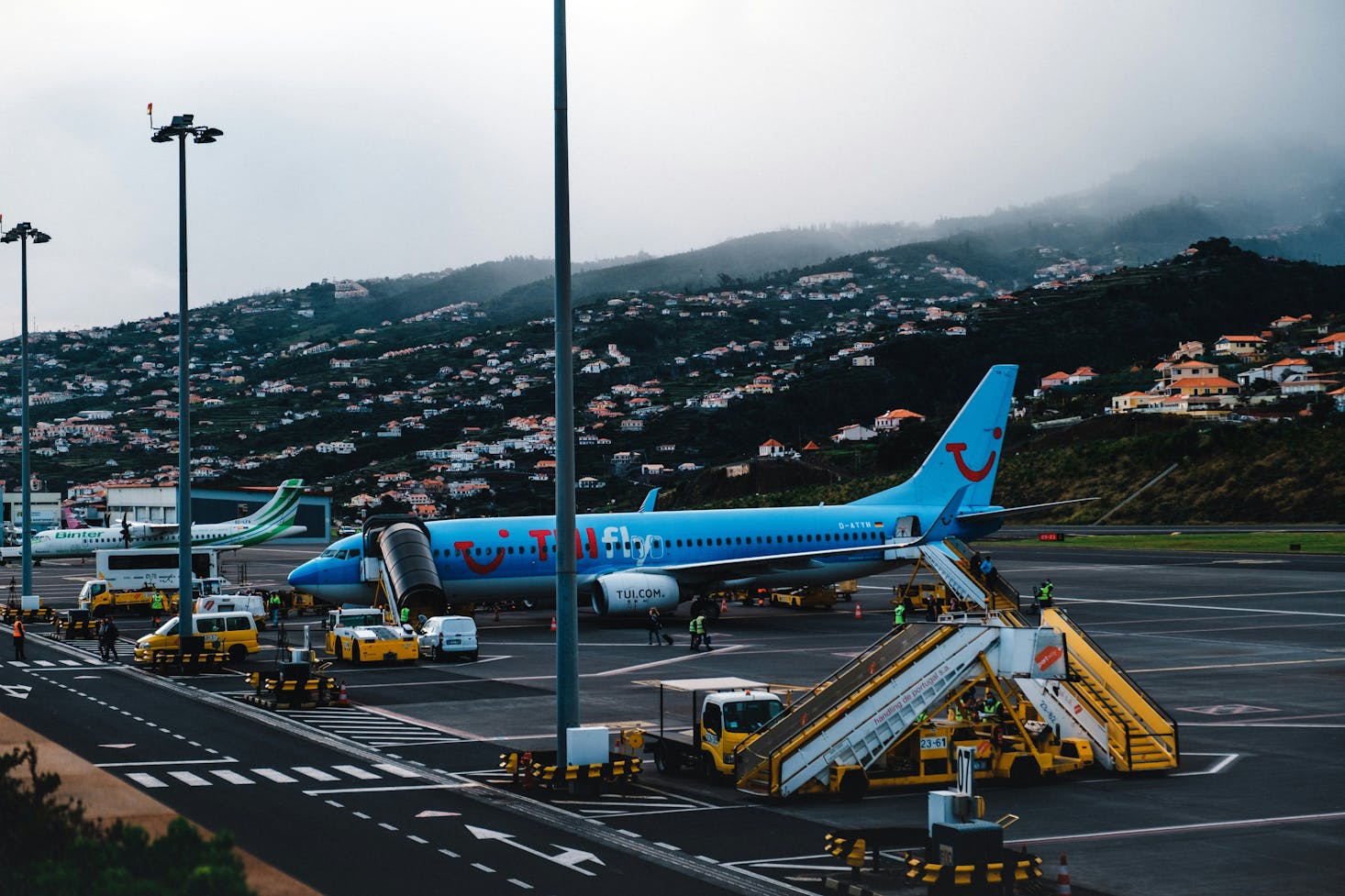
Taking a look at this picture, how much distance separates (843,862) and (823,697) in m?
7.21

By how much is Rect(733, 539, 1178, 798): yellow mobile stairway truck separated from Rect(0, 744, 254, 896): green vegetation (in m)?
13.9

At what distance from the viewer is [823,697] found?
28.0 m

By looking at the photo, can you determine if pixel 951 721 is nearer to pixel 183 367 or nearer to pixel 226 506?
pixel 183 367

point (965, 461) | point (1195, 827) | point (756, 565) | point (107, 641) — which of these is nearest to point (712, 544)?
point (756, 565)

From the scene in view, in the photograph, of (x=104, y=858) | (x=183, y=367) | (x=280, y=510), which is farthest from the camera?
(x=280, y=510)

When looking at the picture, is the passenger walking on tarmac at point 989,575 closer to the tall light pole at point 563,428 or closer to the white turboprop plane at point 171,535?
the tall light pole at point 563,428

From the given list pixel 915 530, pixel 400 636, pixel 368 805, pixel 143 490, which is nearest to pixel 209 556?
pixel 400 636

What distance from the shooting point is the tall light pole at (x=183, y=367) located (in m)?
46.7

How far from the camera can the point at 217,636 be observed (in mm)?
51031

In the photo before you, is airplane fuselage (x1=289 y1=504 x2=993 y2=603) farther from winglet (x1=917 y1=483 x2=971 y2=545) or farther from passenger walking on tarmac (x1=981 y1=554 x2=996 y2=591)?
passenger walking on tarmac (x1=981 y1=554 x2=996 y2=591)

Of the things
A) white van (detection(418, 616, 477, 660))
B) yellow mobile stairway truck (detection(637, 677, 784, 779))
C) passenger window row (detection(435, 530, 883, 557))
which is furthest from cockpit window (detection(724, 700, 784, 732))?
passenger window row (detection(435, 530, 883, 557))

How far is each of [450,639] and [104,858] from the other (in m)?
36.6

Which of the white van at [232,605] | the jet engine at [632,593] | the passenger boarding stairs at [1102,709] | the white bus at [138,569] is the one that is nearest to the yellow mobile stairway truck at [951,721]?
the passenger boarding stairs at [1102,709]

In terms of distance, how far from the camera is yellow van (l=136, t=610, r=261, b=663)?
4978 centimetres
